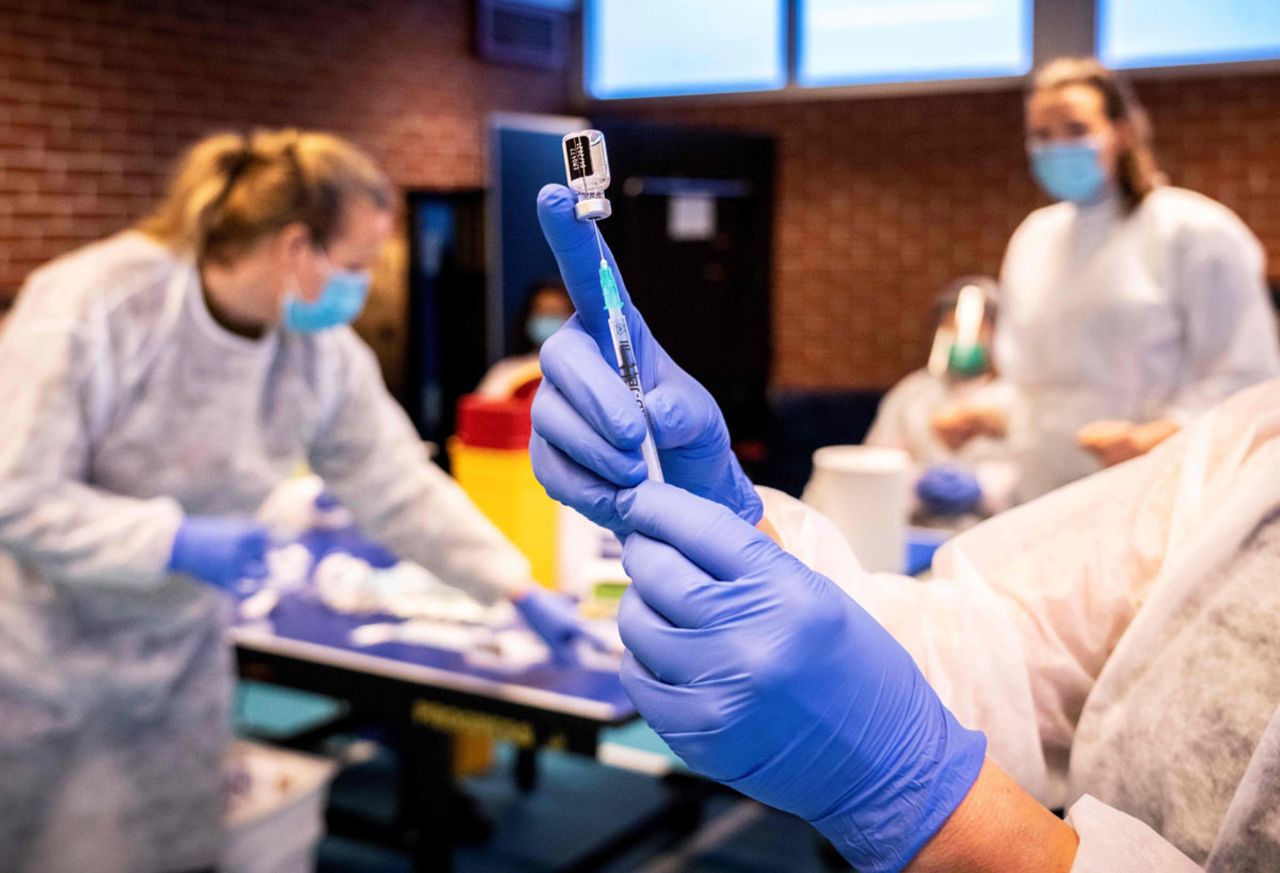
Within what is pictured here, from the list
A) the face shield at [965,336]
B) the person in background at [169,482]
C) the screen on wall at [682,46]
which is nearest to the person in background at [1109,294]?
the face shield at [965,336]

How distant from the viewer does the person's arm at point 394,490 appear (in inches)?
74.2

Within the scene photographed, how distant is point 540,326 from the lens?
4.02 metres

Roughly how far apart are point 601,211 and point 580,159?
0.03 metres

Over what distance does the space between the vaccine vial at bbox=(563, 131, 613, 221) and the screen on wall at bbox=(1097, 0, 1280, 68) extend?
16.0 ft

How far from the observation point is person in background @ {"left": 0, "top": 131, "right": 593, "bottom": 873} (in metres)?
1.54

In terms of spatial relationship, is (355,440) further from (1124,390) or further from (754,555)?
(1124,390)

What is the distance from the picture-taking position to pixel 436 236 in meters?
4.57

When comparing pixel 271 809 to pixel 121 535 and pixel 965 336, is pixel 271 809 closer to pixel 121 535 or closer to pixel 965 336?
pixel 121 535

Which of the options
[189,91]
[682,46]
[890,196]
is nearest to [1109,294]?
[890,196]

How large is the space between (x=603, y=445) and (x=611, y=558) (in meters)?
1.59

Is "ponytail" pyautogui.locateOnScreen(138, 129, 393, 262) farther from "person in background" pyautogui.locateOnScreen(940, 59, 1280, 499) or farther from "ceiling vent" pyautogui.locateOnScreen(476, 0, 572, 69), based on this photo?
"ceiling vent" pyautogui.locateOnScreen(476, 0, 572, 69)

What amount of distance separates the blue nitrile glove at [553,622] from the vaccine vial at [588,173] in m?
1.23

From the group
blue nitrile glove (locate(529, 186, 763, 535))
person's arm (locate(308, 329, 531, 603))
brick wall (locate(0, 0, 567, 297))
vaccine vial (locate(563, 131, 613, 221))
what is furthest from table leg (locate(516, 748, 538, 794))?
Answer: vaccine vial (locate(563, 131, 613, 221))

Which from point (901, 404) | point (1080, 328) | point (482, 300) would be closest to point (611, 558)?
point (1080, 328)
